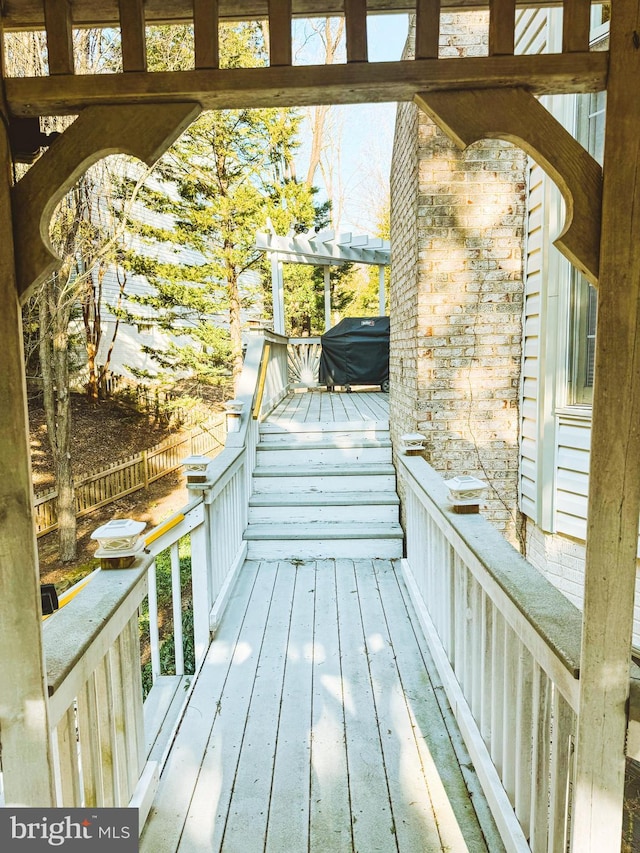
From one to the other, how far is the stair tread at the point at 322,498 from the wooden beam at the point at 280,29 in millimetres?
4451

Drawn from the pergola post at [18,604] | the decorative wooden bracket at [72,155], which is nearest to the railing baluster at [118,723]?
the pergola post at [18,604]

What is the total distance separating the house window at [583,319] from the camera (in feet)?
12.0

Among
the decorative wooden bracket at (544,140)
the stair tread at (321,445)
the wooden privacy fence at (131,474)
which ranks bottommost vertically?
the wooden privacy fence at (131,474)

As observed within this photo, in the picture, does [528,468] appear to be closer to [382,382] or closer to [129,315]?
[382,382]

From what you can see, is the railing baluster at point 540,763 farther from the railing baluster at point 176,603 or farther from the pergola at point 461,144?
the railing baluster at point 176,603

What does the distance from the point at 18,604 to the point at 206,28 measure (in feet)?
5.13

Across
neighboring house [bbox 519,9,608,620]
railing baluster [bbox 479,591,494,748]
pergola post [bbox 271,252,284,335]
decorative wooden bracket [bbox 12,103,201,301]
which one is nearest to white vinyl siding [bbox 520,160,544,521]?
neighboring house [bbox 519,9,608,620]

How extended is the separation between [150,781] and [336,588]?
7.71 feet

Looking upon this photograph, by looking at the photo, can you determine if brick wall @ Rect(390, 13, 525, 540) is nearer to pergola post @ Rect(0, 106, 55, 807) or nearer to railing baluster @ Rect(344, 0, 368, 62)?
railing baluster @ Rect(344, 0, 368, 62)

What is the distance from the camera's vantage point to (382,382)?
12078 millimetres

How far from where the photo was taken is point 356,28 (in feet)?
4.93

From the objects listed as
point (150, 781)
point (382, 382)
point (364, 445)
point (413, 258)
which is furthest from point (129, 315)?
point (150, 781)

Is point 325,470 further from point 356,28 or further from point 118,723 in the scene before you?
point 356,28

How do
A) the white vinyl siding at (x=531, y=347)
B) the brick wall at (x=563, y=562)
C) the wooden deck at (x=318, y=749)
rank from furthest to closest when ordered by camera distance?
the white vinyl siding at (x=531, y=347), the brick wall at (x=563, y=562), the wooden deck at (x=318, y=749)
